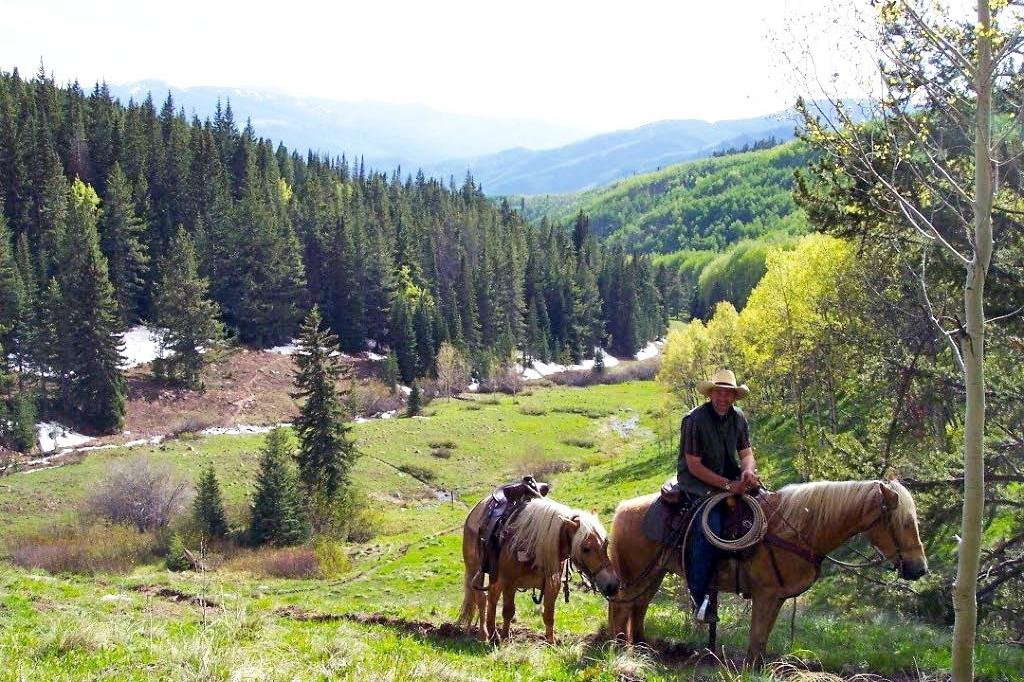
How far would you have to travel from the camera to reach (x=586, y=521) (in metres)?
11.3

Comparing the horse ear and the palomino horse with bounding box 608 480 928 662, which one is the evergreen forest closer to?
the palomino horse with bounding box 608 480 928 662

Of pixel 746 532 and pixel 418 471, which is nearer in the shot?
pixel 746 532

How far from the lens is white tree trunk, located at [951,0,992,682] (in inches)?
279

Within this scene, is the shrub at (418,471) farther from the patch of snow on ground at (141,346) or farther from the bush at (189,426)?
the patch of snow on ground at (141,346)

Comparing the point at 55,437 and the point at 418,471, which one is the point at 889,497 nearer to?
the point at 418,471

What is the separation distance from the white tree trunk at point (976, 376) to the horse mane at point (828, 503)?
234cm

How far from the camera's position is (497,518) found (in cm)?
1227

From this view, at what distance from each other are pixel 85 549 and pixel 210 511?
5631 millimetres

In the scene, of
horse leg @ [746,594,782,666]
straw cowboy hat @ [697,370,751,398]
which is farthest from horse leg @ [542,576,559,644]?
straw cowboy hat @ [697,370,751,398]

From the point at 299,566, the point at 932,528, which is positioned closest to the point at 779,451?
the point at 299,566

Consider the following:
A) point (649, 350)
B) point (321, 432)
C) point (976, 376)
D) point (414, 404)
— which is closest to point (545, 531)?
point (976, 376)

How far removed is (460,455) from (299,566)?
1124 inches

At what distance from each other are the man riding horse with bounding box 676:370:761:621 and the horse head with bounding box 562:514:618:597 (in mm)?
1105

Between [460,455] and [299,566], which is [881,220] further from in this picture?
[460,455]
